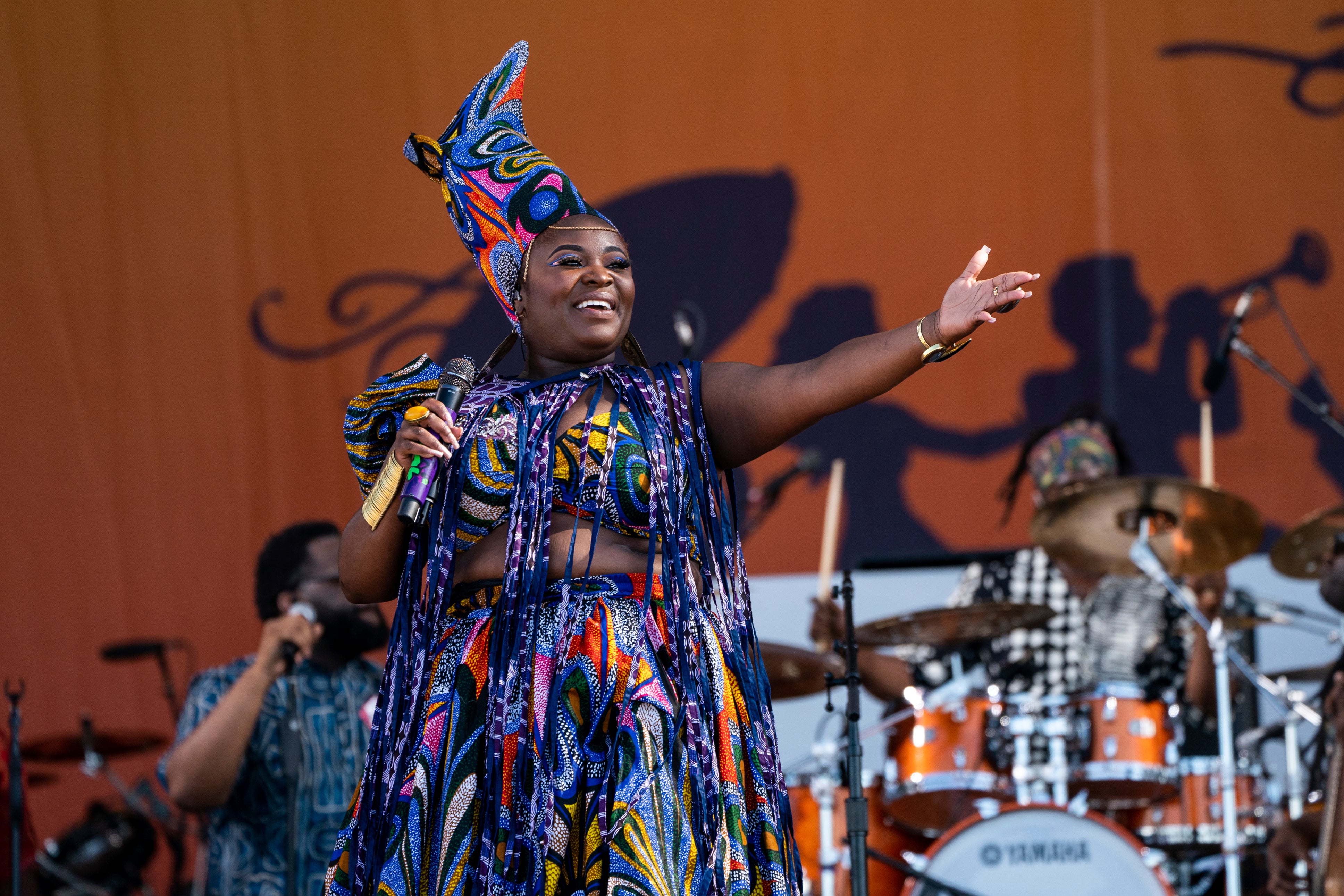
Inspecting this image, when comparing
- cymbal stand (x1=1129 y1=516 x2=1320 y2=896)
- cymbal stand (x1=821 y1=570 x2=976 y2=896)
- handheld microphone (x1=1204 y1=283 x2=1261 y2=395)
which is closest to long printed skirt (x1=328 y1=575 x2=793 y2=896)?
cymbal stand (x1=821 y1=570 x2=976 y2=896)

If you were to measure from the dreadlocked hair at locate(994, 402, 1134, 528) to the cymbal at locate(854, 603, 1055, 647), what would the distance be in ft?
2.52

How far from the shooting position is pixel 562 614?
1984mm

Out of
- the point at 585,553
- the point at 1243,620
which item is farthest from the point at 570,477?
the point at 1243,620

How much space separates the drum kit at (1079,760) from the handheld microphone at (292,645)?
1415 mm

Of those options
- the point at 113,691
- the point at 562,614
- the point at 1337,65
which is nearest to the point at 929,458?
the point at 1337,65

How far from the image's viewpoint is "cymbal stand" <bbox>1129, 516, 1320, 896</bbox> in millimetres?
4074

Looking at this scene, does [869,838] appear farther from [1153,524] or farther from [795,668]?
[1153,524]

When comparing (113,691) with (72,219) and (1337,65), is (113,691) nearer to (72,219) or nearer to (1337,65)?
(72,219)

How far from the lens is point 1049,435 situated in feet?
16.6

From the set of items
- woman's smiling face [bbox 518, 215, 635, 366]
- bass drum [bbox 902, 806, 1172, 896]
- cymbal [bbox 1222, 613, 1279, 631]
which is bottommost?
bass drum [bbox 902, 806, 1172, 896]

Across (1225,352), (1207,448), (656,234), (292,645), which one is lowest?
(292,645)

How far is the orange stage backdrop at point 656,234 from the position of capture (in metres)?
5.16

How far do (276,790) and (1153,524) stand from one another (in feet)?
8.61

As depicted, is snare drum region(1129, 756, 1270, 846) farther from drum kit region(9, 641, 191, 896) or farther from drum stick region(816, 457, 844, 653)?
drum kit region(9, 641, 191, 896)
